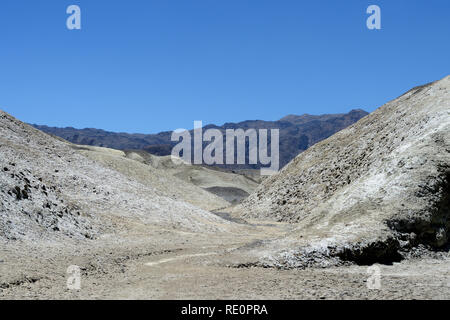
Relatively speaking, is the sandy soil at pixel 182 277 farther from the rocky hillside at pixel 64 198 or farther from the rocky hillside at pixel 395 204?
the rocky hillside at pixel 64 198

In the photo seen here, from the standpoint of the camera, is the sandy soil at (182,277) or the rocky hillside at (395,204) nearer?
the sandy soil at (182,277)

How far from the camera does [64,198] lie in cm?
3017

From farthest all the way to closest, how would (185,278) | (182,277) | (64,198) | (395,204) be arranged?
(64,198) < (395,204) < (182,277) < (185,278)

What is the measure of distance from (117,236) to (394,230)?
16.0m

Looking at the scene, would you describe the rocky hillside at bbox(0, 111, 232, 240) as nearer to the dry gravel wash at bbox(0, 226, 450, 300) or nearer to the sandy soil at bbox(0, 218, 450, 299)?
the sandy soil at bbox(0, 218, 450, 299)

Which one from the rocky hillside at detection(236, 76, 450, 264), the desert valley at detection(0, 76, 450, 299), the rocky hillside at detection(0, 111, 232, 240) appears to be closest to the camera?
the desert valley at detection(0, 76, 450, 299)

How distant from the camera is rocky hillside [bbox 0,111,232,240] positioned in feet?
78.1

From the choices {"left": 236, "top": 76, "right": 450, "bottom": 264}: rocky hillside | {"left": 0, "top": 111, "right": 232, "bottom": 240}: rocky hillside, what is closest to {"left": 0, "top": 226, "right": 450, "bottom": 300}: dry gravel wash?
{"left": 236, "top": 76, "right": 450, "bottom": 264}: rocky hillside

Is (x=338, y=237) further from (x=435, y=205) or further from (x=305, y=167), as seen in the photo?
(x=305, y=167)

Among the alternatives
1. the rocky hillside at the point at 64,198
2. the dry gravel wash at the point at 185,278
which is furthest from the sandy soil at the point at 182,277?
the rocky hillside at the point at 64,198

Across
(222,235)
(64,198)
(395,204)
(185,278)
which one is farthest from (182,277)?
(222,235)

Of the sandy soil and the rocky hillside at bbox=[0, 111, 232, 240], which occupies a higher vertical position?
the rocky hillside at bbox=[0, 111, 232, 240]

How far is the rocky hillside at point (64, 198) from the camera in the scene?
23.8m

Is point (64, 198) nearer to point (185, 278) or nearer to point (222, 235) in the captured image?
point (222, 235)
